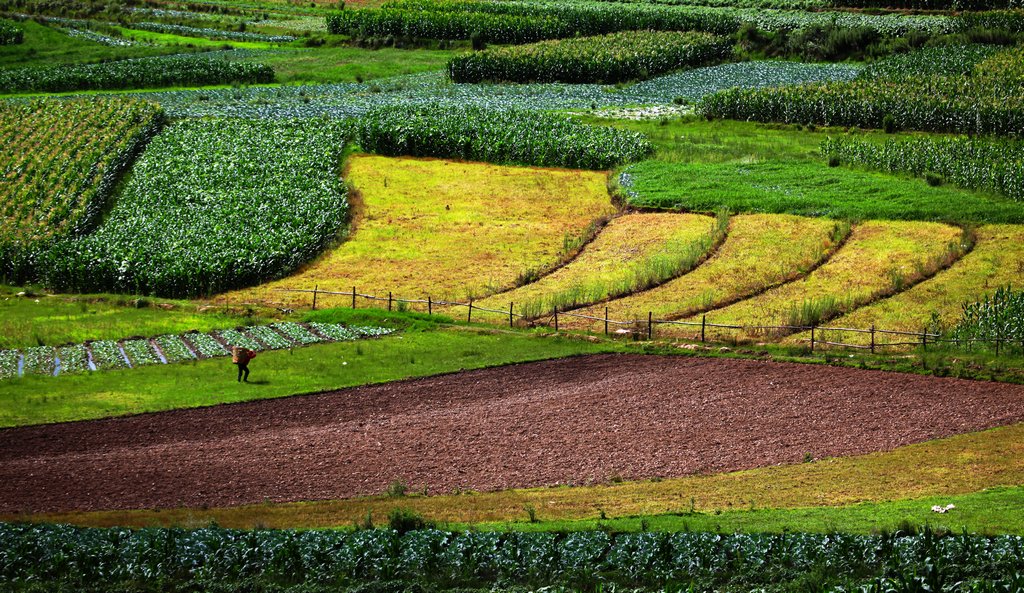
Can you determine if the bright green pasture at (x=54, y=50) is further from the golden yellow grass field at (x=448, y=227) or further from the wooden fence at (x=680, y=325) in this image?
the wooden fence at (x=680, y=325)

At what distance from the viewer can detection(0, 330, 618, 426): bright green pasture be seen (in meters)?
42.9

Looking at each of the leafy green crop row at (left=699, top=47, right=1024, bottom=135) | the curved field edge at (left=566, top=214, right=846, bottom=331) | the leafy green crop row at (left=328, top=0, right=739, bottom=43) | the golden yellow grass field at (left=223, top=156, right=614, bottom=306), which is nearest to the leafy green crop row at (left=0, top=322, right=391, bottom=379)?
the golden yellow grass field at (left=223, top=156, right=614, bottom=306)

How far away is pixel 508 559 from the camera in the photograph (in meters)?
28.9

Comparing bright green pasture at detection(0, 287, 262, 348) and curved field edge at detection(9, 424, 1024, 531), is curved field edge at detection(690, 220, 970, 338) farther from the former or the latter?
bright green pasture at detection(0, 287, 262, 348)

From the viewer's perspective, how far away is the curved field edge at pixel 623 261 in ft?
177

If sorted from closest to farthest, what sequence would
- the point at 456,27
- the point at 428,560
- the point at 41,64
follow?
the point at 428,560 < the point at 41,64 < the point at 456,27

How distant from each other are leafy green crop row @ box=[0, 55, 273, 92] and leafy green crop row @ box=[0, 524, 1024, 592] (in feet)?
258

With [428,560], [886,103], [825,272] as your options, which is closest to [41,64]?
[886,103]

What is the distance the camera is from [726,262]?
57312 millimetres

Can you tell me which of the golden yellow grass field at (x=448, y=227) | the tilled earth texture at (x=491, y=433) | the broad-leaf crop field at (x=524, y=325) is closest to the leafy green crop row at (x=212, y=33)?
the broad-leaf crop field at (x=524, y=325)

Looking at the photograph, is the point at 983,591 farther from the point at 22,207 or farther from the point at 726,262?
the point at 22,207

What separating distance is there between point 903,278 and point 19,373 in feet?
113

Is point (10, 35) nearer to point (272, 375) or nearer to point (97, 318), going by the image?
point (97, 318)

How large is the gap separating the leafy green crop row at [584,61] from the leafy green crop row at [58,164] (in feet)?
96.6
